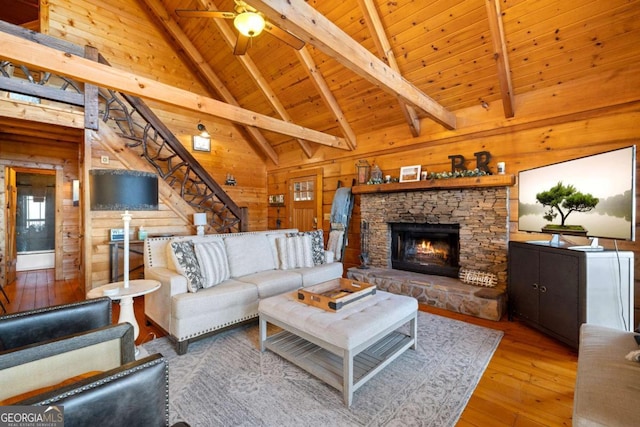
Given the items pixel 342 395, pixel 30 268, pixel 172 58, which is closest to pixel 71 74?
pixel 342 395

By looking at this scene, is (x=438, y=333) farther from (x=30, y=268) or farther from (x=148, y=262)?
(x=30, y=268)

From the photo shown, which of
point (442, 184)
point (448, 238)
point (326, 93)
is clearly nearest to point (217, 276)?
point (442, 184)

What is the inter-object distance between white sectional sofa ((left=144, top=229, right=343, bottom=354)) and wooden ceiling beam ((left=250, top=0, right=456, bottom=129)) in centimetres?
210

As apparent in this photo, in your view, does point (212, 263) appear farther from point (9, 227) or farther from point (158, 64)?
point (158, 64)

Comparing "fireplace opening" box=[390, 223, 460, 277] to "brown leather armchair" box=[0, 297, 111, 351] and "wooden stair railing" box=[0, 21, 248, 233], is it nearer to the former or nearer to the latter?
"wooden stair railing" box=[0, 21, 248, 233]

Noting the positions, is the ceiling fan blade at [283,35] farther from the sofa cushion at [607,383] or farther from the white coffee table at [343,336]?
the sofa cushion at [607,383]

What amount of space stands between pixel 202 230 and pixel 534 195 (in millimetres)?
4549

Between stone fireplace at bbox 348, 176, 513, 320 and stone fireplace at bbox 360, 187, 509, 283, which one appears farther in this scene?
stone fireplace at bbox 360, 187, 509, 283

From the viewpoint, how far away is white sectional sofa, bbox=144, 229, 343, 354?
95.3 inches

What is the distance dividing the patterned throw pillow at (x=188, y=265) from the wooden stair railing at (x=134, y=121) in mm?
2394

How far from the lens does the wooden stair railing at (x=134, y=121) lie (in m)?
3.29

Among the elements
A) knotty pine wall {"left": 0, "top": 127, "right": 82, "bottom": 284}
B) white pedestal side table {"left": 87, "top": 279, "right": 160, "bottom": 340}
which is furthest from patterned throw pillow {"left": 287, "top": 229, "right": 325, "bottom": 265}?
knotty pine wall {"left": 0, "top": 127, "right": 82, "bottom": 284}

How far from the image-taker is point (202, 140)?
19.4ft

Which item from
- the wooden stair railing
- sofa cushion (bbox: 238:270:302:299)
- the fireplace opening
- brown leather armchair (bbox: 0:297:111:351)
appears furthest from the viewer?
the fireplace opening
